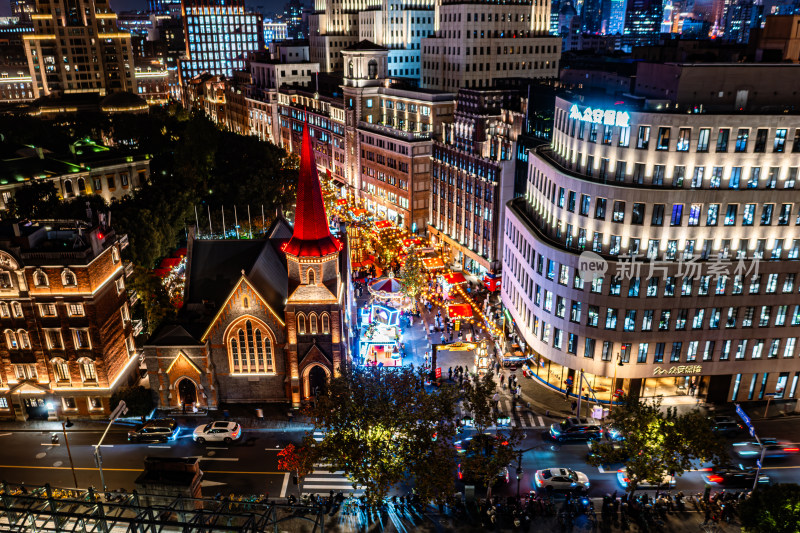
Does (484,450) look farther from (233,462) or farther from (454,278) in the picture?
(454,278)

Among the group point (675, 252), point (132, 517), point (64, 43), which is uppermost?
point (64, 43)

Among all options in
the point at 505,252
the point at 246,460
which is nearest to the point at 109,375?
the point at 246,460

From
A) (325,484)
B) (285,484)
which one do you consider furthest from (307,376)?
(325,484)

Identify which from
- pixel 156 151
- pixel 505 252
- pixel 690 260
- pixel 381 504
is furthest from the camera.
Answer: pixel 156 151

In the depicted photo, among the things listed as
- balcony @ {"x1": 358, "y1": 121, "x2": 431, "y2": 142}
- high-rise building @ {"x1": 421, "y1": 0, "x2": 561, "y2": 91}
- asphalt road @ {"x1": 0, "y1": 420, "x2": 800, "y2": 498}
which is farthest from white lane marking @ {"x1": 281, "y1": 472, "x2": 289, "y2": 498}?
high-rise building @ {"x1": 421, "y1": 0, "x2": 561, "y2": 91}

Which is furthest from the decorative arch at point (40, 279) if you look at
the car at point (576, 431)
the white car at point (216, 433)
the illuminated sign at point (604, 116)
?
the illuminated sign at point (604, 116)

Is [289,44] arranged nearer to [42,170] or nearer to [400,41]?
[400,41]

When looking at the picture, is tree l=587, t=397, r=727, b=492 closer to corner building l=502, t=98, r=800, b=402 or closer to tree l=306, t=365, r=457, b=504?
corner building l=502, t=98, r=800, b=402
